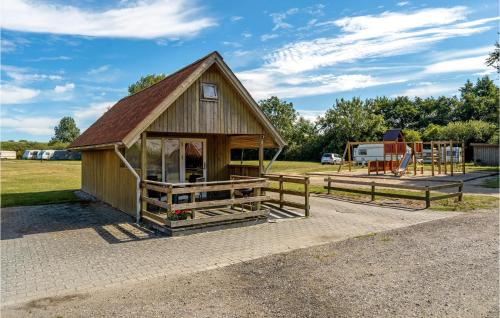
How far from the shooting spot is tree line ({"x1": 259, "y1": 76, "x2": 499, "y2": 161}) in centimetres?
4800

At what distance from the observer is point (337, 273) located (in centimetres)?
644

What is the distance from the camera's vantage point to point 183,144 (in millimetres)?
14086

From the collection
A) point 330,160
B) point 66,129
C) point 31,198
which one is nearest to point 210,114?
point 31,198

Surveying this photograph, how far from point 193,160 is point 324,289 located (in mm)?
9552

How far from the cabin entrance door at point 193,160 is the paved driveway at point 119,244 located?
10.1 feet

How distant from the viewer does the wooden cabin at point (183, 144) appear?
1028 cm

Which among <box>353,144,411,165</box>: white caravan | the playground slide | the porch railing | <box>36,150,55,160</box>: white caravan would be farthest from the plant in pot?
<box>36,150,55,160</box>: white caravan

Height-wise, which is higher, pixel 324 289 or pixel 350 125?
pixel 350 125

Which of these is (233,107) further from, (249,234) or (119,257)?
(119,257)

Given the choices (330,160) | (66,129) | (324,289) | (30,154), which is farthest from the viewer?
(66,129)

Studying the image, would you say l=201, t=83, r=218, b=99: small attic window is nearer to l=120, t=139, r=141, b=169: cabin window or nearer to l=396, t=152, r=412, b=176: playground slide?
l=120, t=139, r=141, b=169: cabin window

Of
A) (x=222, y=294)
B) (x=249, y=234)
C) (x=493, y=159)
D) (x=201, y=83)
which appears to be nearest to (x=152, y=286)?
(x=222, y=294)

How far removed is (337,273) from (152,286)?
10.4ft

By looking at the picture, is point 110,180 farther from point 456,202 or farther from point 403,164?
point 403,164
